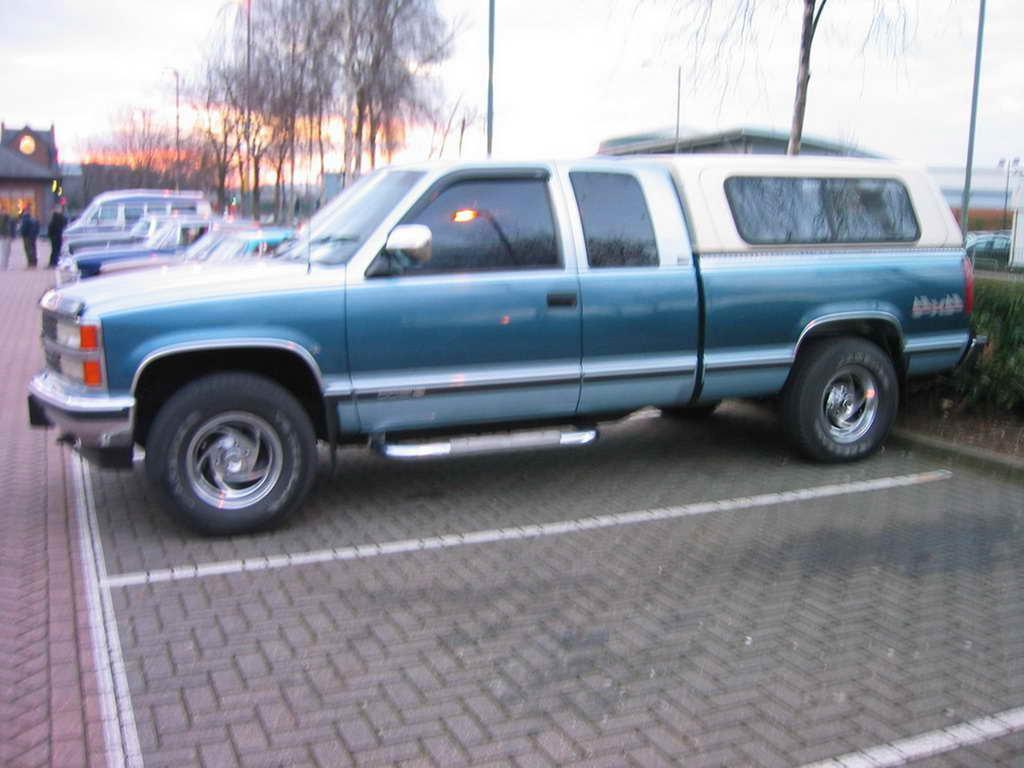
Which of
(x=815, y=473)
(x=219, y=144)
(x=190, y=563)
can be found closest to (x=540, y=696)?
(x=190, y=563)

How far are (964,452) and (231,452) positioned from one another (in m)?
5.05

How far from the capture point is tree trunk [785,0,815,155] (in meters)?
10.5

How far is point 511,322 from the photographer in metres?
6.21

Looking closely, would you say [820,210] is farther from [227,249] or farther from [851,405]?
[227,249]

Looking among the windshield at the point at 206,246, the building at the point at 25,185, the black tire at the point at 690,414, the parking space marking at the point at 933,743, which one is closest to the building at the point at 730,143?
the windshield at the point at 206,246

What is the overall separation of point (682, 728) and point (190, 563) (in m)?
2.83

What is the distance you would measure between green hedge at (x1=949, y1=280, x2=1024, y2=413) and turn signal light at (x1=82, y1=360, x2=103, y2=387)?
6.30 m

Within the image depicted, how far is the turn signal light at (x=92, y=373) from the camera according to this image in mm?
5449

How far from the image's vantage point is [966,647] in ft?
15.1

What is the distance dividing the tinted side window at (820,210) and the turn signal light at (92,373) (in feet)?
13.1

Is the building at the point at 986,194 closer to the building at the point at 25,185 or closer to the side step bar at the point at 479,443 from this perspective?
the side step bar at the point at 479,443

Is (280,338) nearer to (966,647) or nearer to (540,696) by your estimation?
(540,696)

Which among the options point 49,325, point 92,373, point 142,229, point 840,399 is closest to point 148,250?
point 142,229

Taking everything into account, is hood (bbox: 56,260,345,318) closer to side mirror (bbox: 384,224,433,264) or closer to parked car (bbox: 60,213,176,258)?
side mirror (bbox: 384,224,433,264)
